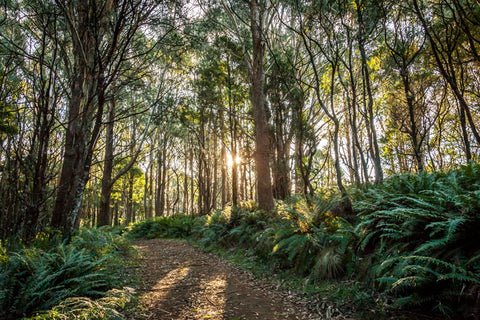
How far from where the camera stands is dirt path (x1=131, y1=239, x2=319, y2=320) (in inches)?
134

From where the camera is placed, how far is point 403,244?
334 cm

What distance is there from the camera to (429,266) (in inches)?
110

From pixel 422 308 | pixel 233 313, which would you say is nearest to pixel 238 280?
pixel 233 313

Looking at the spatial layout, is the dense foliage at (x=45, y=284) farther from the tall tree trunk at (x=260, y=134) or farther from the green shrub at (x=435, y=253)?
the tall tree trunk at (x=260, y=134)

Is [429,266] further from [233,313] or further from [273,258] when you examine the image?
[273,258]

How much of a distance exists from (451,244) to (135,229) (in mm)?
14917

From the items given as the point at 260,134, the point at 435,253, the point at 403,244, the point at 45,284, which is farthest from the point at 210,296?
the point at 260,134

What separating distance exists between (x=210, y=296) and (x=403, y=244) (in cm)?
294

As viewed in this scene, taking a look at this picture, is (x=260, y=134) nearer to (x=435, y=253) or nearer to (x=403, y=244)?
(x=403, y=244)

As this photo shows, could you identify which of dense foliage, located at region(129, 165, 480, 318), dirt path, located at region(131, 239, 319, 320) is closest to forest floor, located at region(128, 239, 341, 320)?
dirt path, located at region(131, 239, 319, 320)

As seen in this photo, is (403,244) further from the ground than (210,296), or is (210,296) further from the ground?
(403,244)

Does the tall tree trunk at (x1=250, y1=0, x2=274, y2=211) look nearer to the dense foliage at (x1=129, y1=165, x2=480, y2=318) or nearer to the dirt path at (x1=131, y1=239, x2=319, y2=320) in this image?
the dense foliage at (x1=129, y1=165, x2=480, y2=318)

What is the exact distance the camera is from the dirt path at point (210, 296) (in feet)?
11.1

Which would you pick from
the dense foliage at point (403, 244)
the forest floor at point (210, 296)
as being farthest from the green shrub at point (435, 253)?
the forest floor at point (210, 296)
